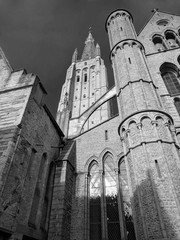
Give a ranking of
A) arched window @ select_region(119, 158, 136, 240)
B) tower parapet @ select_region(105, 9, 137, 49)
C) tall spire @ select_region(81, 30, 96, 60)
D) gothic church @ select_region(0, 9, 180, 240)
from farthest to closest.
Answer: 1. tall spire @ select_region(81, 30, 96, 60)
2. tower parapet @ select_region(105, 9, 137, 49)
3. arched window @ select_region(119, 158, 136, 240)
4. gothic church @ select_region(0, 9, 180, 240)

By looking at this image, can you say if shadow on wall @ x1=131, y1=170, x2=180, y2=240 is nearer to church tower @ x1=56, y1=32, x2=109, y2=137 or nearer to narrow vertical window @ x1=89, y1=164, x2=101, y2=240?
narrow vertical window @ x1=89, y1=164, x2=101, y2=240

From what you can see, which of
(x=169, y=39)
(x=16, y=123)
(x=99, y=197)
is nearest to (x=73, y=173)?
(x=99, y=197)

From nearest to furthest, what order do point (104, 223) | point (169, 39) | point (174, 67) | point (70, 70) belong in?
1. point (104, 223)
2. point (174, 67)
3. point (169, 39)
4. point (70, 70)

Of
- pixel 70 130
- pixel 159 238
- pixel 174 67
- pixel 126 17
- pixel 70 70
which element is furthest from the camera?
pixel 70 70

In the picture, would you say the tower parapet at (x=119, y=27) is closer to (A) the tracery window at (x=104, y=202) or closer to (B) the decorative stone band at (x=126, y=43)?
(B) the decorative stone band at (x=126, y=43)

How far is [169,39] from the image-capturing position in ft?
56.9

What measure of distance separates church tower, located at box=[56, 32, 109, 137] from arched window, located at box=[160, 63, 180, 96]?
54.8 ft

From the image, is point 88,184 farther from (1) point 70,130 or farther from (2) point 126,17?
(1) point 70,130

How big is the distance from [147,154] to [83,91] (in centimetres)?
3486

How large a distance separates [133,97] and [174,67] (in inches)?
214

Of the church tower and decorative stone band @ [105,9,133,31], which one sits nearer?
decorative stone band @ [105,9,133,31]

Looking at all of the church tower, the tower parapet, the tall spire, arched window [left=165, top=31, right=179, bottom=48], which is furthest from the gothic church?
the tall spire

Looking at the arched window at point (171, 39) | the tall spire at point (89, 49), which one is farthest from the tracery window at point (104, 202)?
the tall spire at point (89, 49)

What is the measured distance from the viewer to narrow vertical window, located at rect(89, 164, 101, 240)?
333 inches
